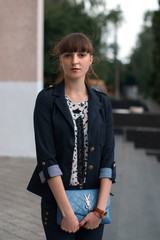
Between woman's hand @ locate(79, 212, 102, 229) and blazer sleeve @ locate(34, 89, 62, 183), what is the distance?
25 cm

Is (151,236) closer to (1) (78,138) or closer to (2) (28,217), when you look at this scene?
(2) (28,217)

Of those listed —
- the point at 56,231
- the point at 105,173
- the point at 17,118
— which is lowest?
the point at 17,118

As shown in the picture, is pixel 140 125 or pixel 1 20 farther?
pixel 140 125

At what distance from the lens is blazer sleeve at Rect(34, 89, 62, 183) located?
198 cm

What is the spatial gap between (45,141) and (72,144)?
131mm

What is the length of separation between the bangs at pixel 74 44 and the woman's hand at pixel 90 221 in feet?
2.63

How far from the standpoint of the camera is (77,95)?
6.89ft

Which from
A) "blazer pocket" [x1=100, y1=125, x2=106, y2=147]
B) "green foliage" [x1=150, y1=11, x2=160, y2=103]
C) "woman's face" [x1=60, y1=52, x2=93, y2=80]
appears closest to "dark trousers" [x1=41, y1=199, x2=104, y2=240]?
"blazer pocket" [x1=100, y1=125, x2=106, y2=147]

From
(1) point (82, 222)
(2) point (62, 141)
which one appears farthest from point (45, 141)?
(1) point (82, 222)

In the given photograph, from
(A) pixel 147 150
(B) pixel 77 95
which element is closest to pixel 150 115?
(A) pixel 147 150

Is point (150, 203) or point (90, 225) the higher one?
point (90, 225)

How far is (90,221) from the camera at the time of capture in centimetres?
198

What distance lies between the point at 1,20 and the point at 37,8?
2.69 feet

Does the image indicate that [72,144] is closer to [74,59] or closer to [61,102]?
[61,102]
